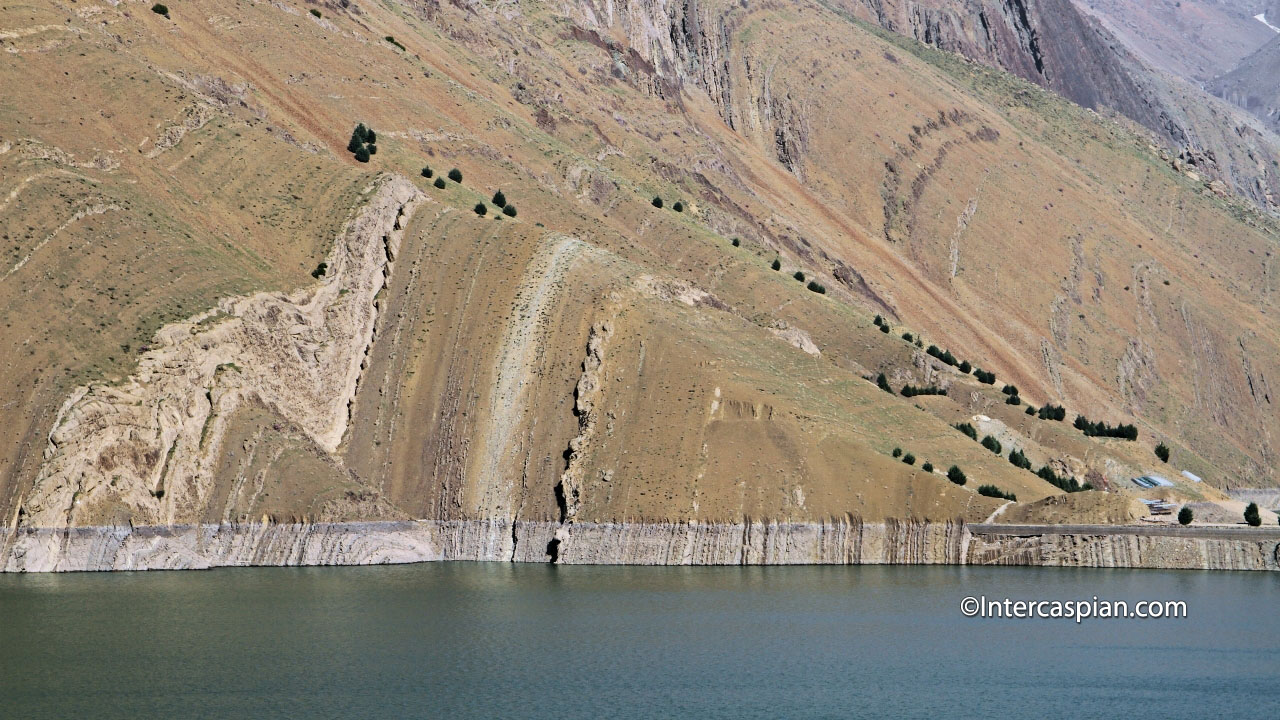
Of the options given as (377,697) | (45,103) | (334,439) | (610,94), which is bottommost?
(377,697)

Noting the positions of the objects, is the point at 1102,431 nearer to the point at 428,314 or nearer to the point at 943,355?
the point at 943,355

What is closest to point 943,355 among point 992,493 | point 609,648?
point 992,493

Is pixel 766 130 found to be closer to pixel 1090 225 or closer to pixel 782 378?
pixel 1090 225

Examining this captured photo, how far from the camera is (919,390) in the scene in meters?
118

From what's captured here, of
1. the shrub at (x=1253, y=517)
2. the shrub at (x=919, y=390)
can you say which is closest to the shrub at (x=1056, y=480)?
the shrub at (x=919, y=390)

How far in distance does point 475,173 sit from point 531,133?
42.2ft

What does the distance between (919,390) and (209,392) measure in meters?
53.7

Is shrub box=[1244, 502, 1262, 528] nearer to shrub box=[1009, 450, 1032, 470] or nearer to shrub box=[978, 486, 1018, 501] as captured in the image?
shrub box=[978, 486, 1018, 501]

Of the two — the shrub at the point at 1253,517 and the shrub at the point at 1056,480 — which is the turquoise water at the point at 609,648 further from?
the shrub at the point at 1056,480

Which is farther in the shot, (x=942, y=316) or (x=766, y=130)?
(x=766, y=130)

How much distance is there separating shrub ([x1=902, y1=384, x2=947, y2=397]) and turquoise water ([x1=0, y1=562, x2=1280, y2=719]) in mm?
35360

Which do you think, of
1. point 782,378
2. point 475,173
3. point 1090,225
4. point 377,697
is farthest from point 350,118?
point 1090,225

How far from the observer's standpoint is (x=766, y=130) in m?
178

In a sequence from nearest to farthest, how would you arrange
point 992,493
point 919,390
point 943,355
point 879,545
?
point 879,545 → point 992,493 → point 919,390 → point 943,355
